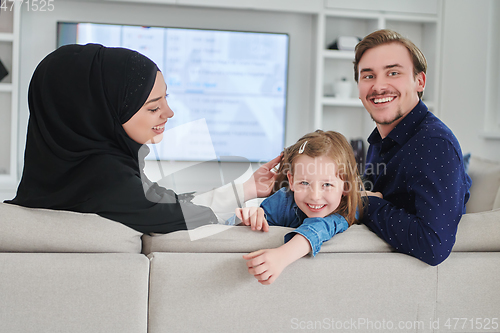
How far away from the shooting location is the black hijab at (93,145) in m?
1.00

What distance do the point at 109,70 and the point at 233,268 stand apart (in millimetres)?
609

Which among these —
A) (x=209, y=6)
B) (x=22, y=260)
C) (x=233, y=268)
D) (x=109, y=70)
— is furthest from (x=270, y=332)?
(x=209, y=6)

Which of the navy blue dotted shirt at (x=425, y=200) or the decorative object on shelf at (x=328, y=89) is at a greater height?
the decorative object on shelf at (x=328, y=89)

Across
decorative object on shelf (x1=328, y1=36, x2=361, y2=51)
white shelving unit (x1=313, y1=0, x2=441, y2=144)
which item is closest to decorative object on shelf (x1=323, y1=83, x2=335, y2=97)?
white shelving unit (x1=313, y1=0, x2=441, y2=144)

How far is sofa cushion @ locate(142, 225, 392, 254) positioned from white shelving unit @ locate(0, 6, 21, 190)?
2690 millimetres

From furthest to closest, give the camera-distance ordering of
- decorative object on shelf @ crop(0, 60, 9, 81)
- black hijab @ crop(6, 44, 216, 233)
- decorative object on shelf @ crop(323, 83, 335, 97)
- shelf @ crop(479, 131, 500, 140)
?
1. decorative object on shelf @ crop(323, 83, 335, 97)
2. decorative object on shelf @ crop(0, 60, 9, 81)
3. shelf @ crop(479, 131, 500, 140)
4. black hijab @ crop(6, 44, 216, 233)

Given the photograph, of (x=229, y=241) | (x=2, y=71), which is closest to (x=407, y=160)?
(x=229, y=241)

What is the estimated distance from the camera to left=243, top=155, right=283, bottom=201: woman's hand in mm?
1281

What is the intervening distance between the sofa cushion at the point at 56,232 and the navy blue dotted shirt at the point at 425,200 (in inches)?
26.2

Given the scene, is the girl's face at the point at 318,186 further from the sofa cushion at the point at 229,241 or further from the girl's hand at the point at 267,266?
the girl's hand at the point at 267,266

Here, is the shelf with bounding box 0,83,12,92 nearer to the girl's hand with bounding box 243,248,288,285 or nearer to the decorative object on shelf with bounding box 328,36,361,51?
the decorative object on shelf with bounding box 328,36,361,51

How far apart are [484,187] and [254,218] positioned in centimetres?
129

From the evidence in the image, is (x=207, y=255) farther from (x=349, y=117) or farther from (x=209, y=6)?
(x=349, y=117)

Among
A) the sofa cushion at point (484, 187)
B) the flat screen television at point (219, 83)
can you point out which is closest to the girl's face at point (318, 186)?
the sofa cushion at point (484, 187)
